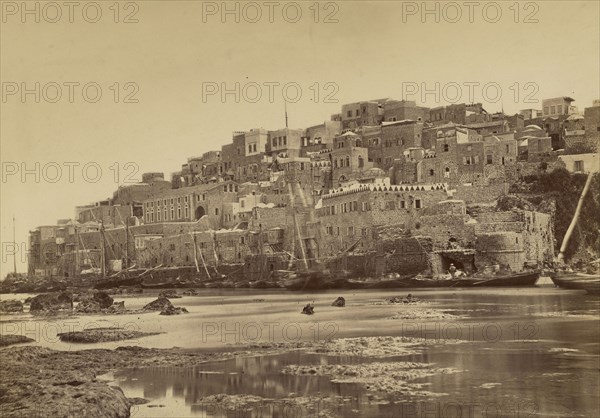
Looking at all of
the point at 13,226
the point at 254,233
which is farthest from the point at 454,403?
the point at 13,226

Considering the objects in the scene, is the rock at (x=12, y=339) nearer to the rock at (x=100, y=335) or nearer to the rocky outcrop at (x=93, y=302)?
the rock at (x=100, y=335)

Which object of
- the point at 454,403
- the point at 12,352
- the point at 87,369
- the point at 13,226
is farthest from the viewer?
the point at 13,226

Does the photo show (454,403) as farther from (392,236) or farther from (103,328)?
(103,328)

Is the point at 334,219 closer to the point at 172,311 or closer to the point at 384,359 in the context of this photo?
the point at 384,359

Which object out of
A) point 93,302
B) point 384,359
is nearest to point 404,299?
point 384,359

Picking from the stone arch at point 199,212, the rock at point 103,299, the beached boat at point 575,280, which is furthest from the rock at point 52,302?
the beached boat at point 575,280

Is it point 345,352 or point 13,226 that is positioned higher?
point 13,226

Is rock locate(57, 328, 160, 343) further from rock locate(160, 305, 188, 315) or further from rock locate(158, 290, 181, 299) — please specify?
rock locate(158, 290, 181, 299)

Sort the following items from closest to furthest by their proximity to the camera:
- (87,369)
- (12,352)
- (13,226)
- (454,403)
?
(454,403) → (87,369) → (12,352) → (13,226)
